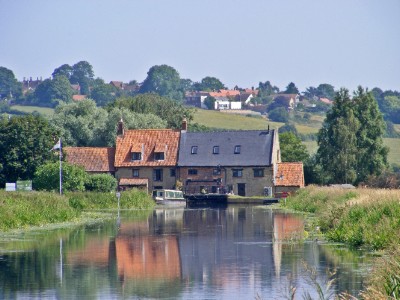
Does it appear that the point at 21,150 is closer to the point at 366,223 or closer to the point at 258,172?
the point at 258,172

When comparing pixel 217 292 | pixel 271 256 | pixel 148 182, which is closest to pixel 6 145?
pixel 148 182

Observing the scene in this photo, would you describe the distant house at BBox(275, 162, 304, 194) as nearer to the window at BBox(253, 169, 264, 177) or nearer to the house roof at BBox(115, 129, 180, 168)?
the window at BBox(253, 169, 264, 177)

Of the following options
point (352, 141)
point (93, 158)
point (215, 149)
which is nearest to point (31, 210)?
point (93, 158)

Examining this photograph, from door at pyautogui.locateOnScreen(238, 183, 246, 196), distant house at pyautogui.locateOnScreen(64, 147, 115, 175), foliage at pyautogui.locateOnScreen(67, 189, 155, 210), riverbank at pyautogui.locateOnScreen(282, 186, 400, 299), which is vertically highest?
distant house at pyautogui.locateOnScreen(64, 147, 115, 175)

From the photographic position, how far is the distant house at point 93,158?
99.8 metres

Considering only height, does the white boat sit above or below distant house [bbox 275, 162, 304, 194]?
below

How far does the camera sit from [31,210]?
58.7 m

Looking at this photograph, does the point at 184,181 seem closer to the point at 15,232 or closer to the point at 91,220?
the point at 91,220

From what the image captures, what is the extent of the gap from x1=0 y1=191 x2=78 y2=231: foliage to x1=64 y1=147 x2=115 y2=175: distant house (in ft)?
112

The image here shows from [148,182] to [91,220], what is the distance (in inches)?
1537

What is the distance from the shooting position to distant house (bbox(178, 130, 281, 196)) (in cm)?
10181

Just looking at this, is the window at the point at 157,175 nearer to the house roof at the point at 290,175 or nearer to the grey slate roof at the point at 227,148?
the grey slate roof at the point at 227,148

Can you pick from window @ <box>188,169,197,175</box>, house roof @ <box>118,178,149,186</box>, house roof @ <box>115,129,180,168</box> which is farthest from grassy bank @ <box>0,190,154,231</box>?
window @ <box>188,169,197,175</box>

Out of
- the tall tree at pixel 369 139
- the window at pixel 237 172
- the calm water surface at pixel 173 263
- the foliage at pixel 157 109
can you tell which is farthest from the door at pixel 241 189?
the calm water surface at pixel 173 263
